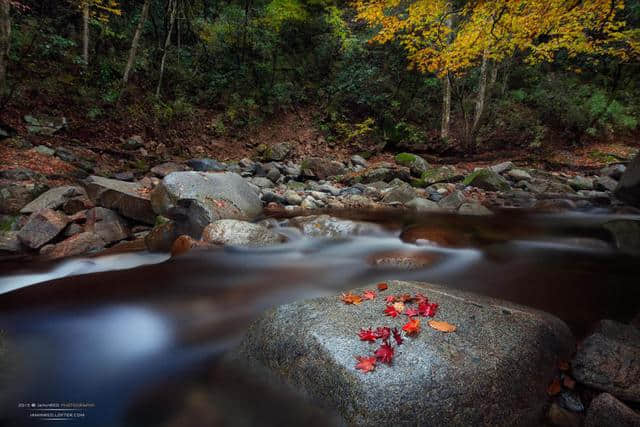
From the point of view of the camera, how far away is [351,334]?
2.06 metres

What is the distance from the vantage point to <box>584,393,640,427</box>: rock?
5.60 feet

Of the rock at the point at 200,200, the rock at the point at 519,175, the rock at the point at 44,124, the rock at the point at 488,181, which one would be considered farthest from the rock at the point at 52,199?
the rock at the point at 519,175

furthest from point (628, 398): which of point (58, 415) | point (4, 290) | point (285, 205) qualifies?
point (285, 205)

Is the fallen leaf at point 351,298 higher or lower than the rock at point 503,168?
lower

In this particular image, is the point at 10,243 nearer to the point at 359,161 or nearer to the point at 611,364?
the point at 611,364

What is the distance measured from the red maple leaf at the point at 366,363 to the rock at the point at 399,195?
723cm

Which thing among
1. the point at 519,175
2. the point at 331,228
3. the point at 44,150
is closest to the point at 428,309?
the point at 331,228

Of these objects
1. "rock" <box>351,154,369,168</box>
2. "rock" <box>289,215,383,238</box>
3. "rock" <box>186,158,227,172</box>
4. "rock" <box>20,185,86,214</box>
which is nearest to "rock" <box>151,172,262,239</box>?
"rock" <box>289,215,383,238</box>

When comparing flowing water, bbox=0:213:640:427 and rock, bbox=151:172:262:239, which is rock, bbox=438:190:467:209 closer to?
flowing water, bbox=0:213:640:427

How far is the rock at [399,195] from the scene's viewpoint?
28.9ft

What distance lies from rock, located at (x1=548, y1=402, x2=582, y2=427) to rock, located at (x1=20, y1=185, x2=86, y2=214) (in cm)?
761

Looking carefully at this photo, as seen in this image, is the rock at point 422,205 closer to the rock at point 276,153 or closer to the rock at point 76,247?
the rock at point 276,153

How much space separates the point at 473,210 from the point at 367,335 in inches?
249

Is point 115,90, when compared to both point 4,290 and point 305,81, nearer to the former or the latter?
point 305,81
